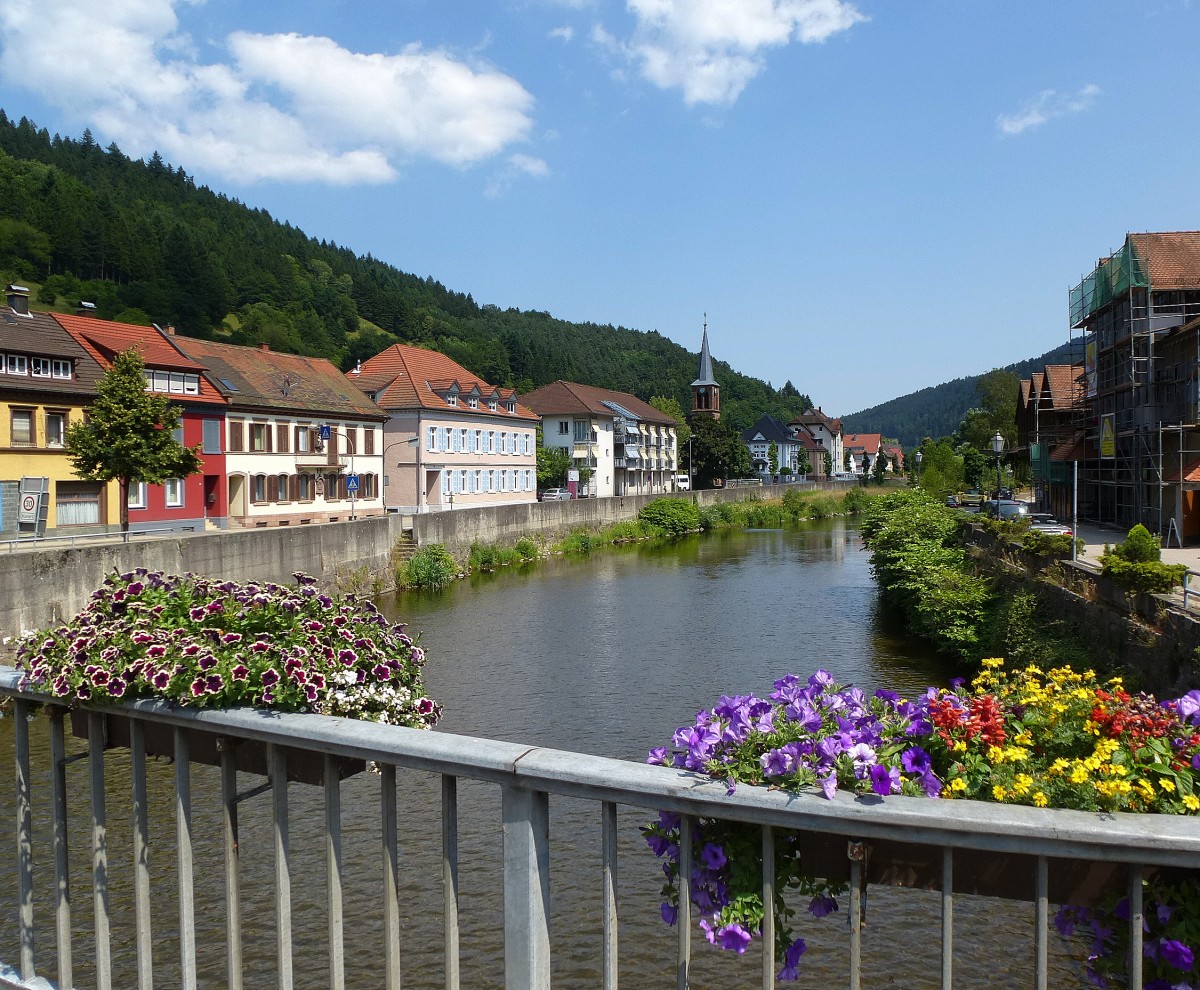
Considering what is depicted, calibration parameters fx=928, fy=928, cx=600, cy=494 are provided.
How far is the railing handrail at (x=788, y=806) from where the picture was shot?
2.17 m

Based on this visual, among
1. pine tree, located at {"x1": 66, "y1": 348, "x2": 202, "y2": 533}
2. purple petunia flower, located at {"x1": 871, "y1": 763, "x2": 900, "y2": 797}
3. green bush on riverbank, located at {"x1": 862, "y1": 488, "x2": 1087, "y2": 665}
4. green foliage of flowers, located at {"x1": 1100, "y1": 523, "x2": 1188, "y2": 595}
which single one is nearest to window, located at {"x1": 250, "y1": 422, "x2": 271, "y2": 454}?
pine tree, located at {"x1": 66, "y1": 348, "x2": 202, "y2": 533}

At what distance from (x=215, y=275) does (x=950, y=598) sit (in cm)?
8496

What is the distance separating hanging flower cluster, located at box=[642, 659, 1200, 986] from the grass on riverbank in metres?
30.7

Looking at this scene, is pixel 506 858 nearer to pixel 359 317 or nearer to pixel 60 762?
pixel 60 762

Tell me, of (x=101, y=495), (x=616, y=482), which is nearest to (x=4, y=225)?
(x=616, y=482)

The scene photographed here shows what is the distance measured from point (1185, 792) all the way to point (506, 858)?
181 cm

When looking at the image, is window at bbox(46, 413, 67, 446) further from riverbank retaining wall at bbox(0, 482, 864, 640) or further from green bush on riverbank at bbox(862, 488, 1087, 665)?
green bush on riverbank at bbox(862, 488, 1087, 665)

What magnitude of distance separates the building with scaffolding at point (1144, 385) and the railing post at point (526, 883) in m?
27.1

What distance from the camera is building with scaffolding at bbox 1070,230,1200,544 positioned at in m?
26.1

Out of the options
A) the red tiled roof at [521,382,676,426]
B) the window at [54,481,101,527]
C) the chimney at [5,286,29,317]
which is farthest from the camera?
the red tiled roof at [521,382,676,426]

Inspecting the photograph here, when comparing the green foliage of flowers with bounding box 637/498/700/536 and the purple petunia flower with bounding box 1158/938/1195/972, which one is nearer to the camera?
the purple petunia flower with bounding box 1158/938/1195/972

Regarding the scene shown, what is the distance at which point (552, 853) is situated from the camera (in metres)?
10.5

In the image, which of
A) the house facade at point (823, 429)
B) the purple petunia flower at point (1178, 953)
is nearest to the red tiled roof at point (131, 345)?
the purple petunia flower at point (1178, 953)

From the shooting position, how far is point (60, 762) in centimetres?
340
